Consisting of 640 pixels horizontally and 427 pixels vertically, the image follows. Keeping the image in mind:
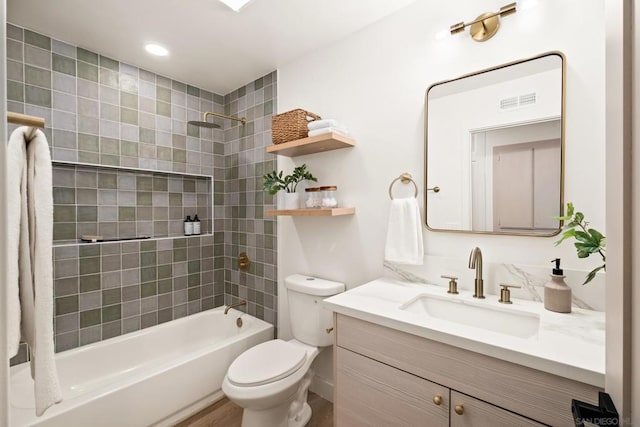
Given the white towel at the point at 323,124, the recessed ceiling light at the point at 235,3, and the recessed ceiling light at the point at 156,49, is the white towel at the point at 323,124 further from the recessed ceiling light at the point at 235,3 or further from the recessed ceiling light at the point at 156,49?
the recessed ceiling light at the point at 156,49

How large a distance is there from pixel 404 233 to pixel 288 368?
3.12 ft

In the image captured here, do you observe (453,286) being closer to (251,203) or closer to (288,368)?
(288,368)

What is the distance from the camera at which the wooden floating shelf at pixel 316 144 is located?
1.68 meters

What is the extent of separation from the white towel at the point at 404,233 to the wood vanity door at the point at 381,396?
57 centimetres

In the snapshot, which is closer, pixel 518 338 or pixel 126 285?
pixel 518 338

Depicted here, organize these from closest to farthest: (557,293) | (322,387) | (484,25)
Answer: (557,293) → (484,25) → (322,387)

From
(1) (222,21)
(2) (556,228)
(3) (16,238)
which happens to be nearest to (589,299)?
(2) (556,228)

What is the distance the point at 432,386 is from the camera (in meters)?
0.98

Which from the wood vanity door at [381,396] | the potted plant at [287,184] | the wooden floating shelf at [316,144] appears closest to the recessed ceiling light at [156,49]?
the wooden floating shelf at [316,144]

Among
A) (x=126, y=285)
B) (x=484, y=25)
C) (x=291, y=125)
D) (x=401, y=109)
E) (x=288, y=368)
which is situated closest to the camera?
(x=484, y=25)

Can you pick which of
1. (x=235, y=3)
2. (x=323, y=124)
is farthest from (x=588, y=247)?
(x=235, y=3)

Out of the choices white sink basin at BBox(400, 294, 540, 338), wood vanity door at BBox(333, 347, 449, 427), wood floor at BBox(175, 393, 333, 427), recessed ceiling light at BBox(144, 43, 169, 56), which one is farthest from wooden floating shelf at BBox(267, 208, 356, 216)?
recessed ceiling light at BBox(144, 43, 169, 56)

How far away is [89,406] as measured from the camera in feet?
4.70

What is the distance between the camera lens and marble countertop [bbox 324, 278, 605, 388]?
29.7 inches
